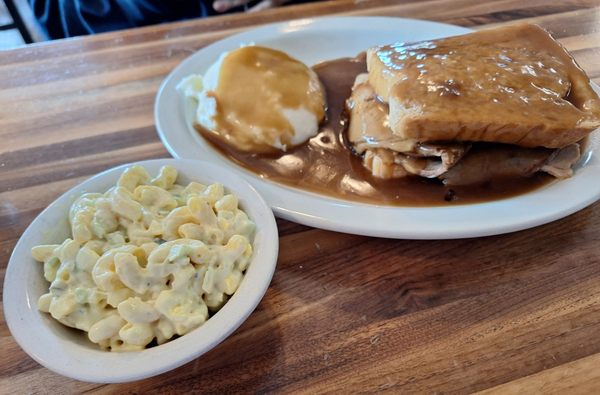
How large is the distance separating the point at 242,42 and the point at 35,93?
32.4 inches

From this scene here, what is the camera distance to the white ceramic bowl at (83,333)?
2.80 ft

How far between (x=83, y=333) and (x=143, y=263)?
0.56ft

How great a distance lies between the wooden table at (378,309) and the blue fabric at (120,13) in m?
1.23

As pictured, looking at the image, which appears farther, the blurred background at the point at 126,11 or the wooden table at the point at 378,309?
the blurred background at the point at 126,11

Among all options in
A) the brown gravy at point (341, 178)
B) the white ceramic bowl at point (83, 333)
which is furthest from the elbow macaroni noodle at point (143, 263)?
the brown gravy at point (341, 178)

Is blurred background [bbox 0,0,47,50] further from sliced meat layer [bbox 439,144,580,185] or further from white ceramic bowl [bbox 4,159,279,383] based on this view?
sliced meat layer [bbox 439,144,580,185]

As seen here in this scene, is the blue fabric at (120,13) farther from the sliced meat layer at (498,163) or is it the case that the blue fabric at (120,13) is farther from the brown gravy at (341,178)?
the sliced meat layer at (498,163)

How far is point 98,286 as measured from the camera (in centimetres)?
94

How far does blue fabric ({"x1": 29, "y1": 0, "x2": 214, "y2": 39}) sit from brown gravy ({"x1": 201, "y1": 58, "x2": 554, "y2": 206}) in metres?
1.38

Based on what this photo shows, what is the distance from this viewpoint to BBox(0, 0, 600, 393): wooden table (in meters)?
1.00

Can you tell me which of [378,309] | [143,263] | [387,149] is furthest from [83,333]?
[387,149]

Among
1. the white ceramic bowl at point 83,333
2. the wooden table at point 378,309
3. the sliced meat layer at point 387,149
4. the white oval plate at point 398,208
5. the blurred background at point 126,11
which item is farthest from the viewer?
the blurred background at point 126,11

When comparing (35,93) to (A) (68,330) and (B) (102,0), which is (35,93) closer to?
(B) (102,0)

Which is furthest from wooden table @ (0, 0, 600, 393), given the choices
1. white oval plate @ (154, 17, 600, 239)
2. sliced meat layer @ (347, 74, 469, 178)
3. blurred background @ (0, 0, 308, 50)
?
blurred background @ (0, 0, 308, 50)
